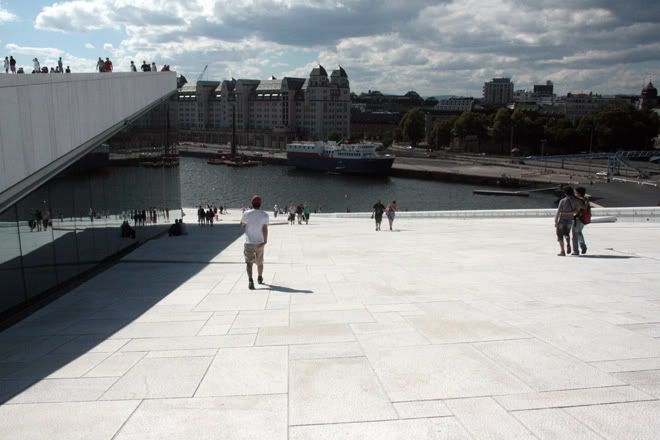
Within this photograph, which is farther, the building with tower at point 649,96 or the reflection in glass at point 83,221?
the building with tower at point 649,96

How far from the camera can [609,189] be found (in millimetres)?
65625

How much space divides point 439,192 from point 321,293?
67.5m

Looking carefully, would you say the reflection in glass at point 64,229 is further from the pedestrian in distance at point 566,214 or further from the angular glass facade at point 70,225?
the pedestrian in distance at point 566,214

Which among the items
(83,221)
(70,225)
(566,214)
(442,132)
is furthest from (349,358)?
(442,132)

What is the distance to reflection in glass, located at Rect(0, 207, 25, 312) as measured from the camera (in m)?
8.41

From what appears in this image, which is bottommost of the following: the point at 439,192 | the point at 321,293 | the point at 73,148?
the point at 439,192

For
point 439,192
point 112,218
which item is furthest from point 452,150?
point 112,218

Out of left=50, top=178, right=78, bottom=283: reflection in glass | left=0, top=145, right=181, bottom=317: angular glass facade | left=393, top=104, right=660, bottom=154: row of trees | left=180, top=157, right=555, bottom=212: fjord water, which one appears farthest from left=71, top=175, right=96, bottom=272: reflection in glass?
left=393, top=104, right=660, bottom=154: row of trees

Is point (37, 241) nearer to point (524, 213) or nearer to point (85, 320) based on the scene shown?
point (85, 320)

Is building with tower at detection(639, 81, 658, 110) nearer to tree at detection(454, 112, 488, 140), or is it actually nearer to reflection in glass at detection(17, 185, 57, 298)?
tree at detection(454, 112, 488, 140)

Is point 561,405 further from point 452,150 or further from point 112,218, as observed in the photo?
point 452,150

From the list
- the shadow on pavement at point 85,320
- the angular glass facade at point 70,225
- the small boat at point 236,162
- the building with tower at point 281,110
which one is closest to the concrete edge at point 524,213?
the angular glass facade at point 70,225

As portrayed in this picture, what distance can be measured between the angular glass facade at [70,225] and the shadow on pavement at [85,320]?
0.82m

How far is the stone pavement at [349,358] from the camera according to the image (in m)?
3.48
